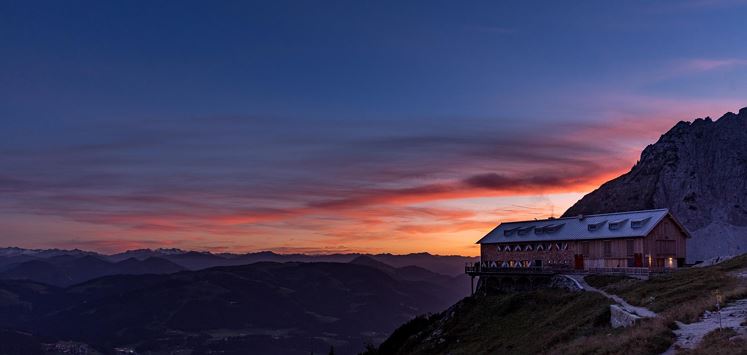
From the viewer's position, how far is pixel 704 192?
182375 millimetres

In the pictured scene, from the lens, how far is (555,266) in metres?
92.2

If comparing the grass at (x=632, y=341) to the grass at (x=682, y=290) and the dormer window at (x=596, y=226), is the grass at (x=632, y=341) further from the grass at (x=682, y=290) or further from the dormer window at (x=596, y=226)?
the dormer window at (x=596, y=226)

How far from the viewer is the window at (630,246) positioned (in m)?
→ 83.9

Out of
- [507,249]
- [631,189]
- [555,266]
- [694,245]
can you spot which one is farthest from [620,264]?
[631,189]

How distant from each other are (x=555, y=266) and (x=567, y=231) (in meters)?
6.84

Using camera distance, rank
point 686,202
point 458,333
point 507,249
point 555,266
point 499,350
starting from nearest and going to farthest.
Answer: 1. point 499,350
2. point 458,333
3. point 555,266
4. point 507,249
5. point 686,202

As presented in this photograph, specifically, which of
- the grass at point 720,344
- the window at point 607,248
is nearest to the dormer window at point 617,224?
the window at point 607,248

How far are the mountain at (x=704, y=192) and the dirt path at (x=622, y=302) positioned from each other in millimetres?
93440

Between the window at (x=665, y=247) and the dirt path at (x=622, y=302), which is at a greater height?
the window at (x=665, y=247)

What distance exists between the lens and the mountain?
162 meters

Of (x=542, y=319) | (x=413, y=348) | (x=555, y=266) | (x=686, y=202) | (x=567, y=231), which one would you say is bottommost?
(x=413, y=348)

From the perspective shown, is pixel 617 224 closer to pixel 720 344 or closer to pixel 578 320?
pixel 578 320

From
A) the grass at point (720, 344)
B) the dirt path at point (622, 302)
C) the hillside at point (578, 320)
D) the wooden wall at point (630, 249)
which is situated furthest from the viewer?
the wooden wall at point (630, 249)

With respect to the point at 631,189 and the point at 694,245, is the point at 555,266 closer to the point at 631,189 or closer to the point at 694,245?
the point at 694,245
